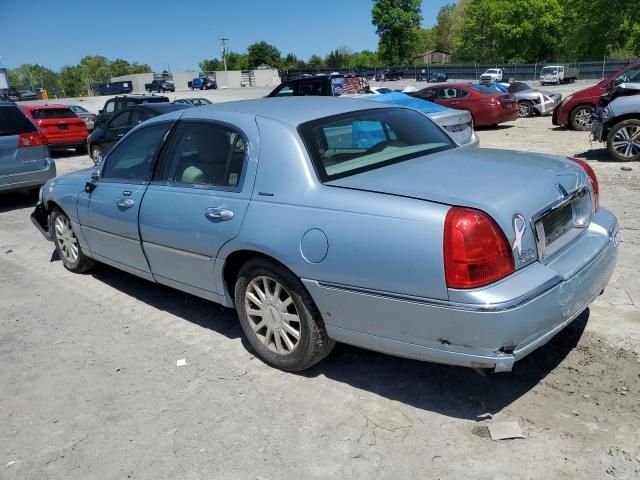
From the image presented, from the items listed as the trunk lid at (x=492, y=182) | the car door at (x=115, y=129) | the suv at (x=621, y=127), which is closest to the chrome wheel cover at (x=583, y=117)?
the suv at (x=621, y=127)

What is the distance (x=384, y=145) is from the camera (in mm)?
3742

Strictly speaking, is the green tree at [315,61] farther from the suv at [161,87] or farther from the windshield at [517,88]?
the windshield at [517,88]

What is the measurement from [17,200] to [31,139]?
5.69 ft

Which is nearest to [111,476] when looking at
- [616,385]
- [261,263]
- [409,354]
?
[261,263]

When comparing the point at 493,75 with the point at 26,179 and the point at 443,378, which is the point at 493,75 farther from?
the point at 443,378

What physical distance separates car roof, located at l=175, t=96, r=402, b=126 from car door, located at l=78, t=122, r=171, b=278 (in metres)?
0.46

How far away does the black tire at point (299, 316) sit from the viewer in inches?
125

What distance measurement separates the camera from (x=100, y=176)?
4832mm

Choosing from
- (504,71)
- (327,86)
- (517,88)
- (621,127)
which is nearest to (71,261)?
(327,86)

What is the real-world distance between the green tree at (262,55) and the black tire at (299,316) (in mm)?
122147

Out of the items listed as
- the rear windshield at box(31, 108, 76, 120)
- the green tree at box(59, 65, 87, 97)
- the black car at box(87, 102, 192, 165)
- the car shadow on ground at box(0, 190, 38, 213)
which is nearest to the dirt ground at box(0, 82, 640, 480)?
the car shadow on ground at box(0, 190, 38, 213)

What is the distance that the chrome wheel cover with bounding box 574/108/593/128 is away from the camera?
47.1 feet

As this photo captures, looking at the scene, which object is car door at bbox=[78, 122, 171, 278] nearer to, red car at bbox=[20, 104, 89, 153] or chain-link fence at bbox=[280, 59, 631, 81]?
red car at bbox=[20, 104, 89, 153]

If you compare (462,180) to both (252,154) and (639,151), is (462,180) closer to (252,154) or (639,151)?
(252,154)
